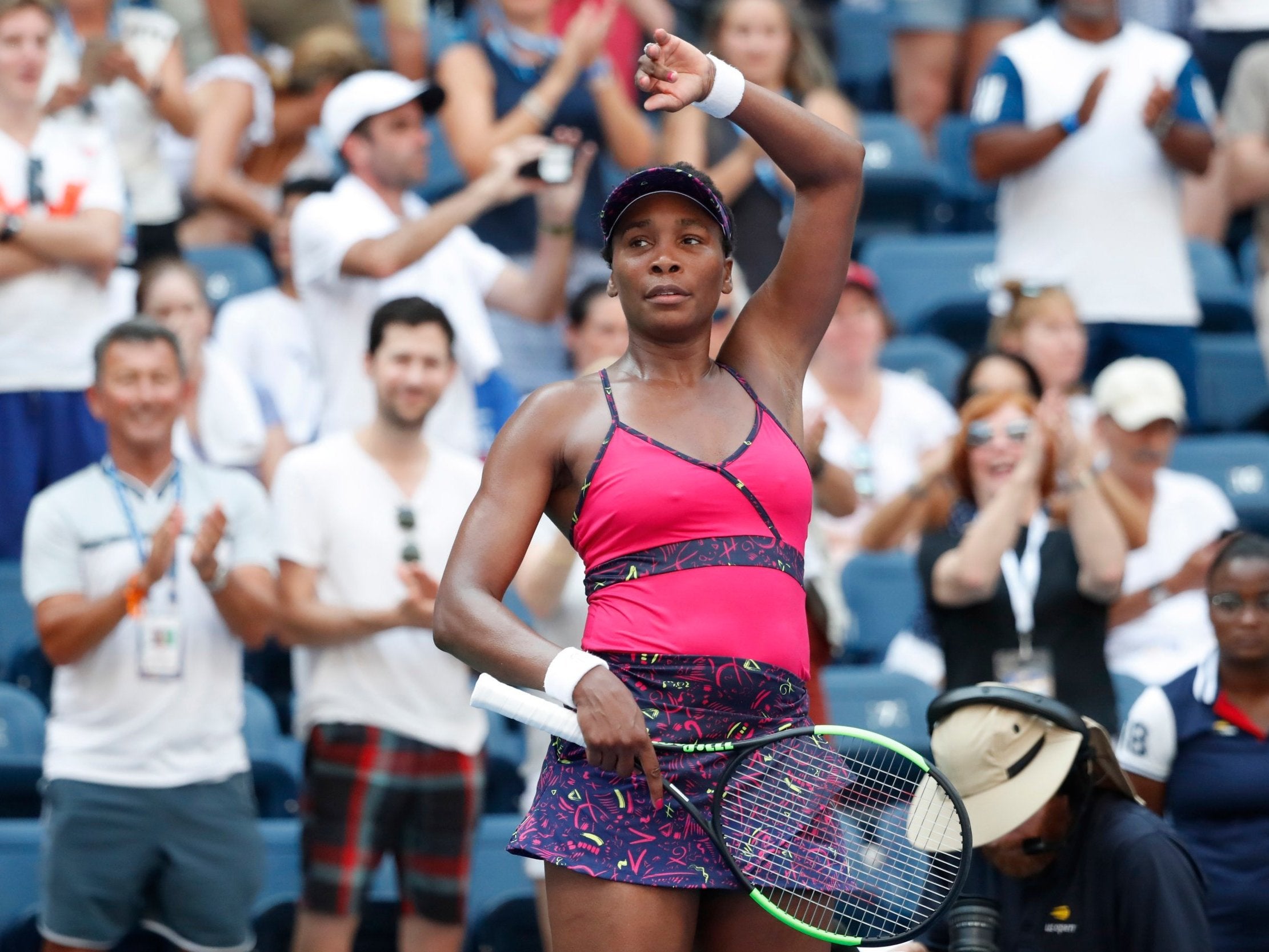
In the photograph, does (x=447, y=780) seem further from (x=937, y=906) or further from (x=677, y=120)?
(x=677, y=120)

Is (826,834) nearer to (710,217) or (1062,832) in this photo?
(710,217)

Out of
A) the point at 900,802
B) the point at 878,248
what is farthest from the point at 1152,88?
the point at 900,802

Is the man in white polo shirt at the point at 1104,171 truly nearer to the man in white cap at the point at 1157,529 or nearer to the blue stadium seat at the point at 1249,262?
the man in white cap at the point at 1157,529

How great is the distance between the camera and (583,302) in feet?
19.2

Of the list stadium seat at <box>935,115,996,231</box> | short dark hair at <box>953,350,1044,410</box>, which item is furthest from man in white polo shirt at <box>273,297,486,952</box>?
stadium seat at <box>935,115,996,231</box>

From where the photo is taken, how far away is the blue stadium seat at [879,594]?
5.78 meters

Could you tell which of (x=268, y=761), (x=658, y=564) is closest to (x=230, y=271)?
(x=268, y=761)

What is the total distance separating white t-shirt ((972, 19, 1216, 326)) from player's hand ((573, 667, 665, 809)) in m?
4.62

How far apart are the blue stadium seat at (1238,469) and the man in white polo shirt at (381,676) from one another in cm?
307

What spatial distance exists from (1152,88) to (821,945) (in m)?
4.78

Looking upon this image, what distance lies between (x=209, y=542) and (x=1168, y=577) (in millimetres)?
2892

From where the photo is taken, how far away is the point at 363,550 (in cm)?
461

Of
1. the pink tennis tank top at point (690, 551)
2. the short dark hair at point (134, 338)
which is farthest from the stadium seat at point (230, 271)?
the pink tennis tank top at point (690, 551)

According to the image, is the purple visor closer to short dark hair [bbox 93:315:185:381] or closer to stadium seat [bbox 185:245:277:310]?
short dark hair [bbox 93:315:185:381]
